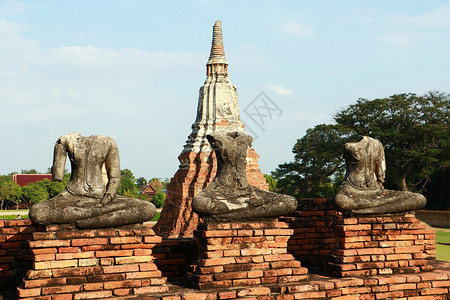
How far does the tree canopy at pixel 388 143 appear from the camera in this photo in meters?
31.0

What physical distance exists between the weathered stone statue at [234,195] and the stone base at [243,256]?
133 mm

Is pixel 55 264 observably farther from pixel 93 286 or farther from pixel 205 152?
pixel 205 152

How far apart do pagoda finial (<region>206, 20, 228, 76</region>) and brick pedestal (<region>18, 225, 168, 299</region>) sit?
23.2m

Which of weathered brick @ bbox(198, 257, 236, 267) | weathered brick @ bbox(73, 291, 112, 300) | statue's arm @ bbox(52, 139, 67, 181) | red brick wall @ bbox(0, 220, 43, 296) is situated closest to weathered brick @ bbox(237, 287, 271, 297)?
weathered brick @ bbox(198, 257, 236, 267)

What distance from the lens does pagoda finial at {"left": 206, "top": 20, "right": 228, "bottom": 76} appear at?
28.4 m

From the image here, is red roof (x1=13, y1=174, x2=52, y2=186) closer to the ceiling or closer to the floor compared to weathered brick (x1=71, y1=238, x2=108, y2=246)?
closer to the ceiling

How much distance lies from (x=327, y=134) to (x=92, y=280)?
94.8 ft

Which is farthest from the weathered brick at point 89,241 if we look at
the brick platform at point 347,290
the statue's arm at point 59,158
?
the statue's arm at point 59,158

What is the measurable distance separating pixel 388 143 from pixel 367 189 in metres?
26.7

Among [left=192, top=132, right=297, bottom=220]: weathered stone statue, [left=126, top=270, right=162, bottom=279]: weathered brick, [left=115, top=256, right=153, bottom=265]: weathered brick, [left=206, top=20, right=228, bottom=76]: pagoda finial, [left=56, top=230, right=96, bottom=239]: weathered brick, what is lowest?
[left=126, top=270, right=162, bottom=279]: weathered brick

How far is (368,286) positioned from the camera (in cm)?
625

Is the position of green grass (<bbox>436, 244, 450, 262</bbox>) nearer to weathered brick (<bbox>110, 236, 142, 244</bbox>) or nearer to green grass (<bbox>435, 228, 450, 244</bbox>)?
green grass (<bbox>435, 228, 450, 244</bbox>)

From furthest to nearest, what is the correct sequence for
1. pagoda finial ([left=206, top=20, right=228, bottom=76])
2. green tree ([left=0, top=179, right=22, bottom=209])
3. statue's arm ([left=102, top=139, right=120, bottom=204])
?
green tree ([left=0, top=179, right=22, bottom=209]) < pagoda finial ([left=206, top=20, right=228, bottom=76]) < statue's arm ([left=102, top=139, right=120, bottom=204])

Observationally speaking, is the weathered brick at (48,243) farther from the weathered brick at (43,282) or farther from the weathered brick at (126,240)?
the weathered brick at (126,240)
